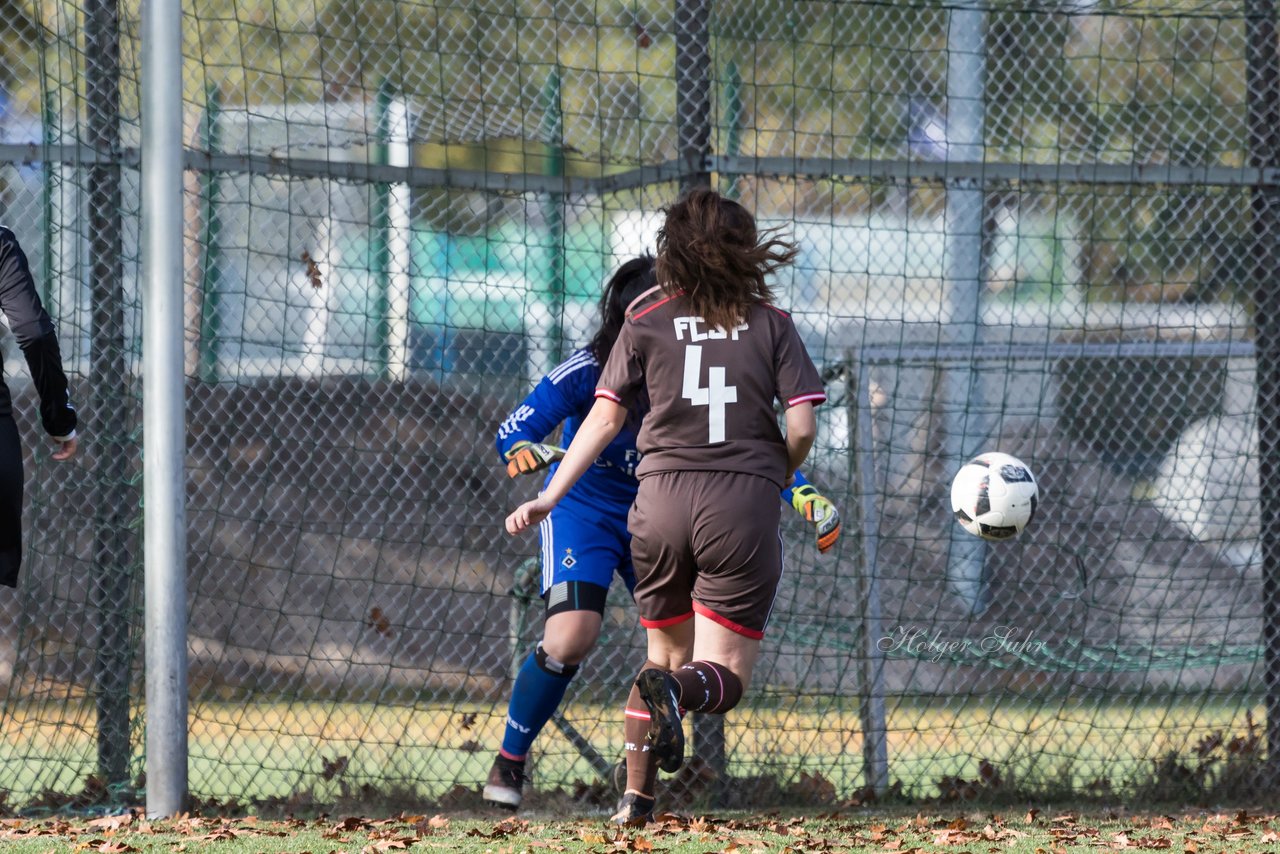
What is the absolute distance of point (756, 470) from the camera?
3990 mm

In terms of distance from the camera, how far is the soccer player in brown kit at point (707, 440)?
3.97m

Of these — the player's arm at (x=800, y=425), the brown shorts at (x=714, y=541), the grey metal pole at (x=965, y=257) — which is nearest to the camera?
the brown shorts at (x=714, y=541)

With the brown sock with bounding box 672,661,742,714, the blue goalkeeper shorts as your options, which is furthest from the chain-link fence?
the brown sock with bounding box 672,661,742,714

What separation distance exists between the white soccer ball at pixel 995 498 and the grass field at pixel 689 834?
1.02 m

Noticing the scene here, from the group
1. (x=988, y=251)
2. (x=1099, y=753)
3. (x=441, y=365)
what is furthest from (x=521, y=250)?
(x=1099, y=753)

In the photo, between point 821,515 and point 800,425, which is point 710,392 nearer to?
point 800,425

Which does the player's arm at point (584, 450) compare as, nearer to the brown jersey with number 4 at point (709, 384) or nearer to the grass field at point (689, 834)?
the brown jersey with number 4 at point (709, 384)

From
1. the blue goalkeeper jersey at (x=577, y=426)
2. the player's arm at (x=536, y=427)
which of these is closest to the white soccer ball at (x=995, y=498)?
the blue goalkeeper jersey at (x=577, y=426)

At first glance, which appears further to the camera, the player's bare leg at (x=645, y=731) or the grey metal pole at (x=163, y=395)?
the grey metal pole at (x=163, y=395)

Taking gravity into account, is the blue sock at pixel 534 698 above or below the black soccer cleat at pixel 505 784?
above

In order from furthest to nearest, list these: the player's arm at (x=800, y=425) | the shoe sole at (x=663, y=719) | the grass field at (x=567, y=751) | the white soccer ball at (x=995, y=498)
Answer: the grass field at (x=567, y=751) < the white soccer ball at (x=995, y=498) < the player's arm at (x=800, y=425) < the shoe sole at (x=663, y=719)

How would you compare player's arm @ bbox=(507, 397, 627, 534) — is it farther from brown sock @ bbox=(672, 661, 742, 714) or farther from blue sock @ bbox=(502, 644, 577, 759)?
blue sock @ bbox=(502, 644, 577, 759)

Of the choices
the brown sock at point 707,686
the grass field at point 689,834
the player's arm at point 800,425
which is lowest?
the grass field at point 689,834

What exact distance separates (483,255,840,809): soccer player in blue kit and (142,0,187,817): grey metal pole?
1.11 metres
